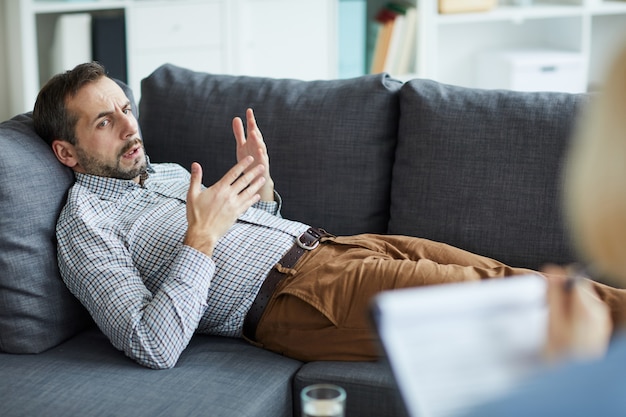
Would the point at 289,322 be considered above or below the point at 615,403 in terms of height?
below

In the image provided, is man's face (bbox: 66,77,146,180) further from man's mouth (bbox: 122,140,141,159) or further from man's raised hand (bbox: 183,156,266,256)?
man's raised hand (bbox: 183,156,266,256)

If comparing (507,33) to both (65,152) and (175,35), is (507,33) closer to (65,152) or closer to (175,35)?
(175,35)

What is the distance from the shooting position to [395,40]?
3.94m

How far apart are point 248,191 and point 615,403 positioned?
4.05 feet

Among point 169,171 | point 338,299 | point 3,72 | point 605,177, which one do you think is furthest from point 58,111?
point 3,72

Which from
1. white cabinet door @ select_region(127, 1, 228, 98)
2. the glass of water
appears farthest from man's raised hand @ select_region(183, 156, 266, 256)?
white cabinet door @ select_region(127, 1, 228, 98)

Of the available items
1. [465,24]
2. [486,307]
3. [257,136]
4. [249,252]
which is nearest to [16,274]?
[249,252]

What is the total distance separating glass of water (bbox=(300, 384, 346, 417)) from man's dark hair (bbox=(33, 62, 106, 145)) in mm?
1102

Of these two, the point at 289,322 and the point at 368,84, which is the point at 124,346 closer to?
the point at 289,322

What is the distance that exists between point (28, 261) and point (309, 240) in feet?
2.00

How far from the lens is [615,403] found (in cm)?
82

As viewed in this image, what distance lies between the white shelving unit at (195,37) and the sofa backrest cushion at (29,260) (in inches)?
70.4

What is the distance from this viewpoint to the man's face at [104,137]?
2111mm

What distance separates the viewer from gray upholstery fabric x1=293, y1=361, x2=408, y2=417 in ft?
5.73
